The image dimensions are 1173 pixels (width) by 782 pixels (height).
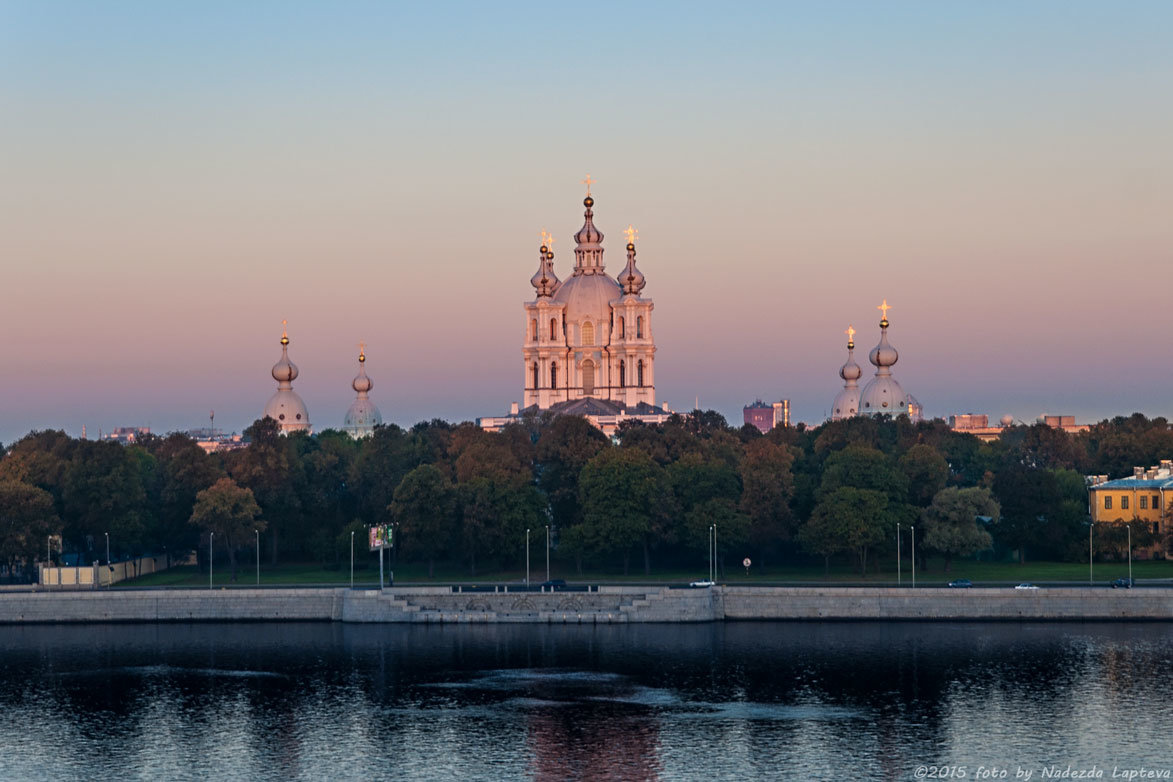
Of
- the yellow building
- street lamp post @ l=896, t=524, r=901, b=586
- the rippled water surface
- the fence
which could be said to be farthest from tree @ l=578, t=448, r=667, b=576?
the fence

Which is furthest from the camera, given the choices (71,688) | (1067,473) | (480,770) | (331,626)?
(1067,473)

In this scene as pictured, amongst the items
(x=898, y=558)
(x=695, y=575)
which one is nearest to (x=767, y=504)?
(x=695, y=575)

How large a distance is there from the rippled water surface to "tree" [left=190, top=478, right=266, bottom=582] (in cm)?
2097

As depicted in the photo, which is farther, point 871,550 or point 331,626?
point 871,550

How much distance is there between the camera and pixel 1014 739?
267ft

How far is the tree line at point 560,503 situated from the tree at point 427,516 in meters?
0.16

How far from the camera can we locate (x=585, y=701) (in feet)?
299

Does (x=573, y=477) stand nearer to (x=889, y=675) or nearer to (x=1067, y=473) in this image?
(x=1067, y=473)

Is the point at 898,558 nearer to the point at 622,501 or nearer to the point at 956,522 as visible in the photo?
the point at 956,522

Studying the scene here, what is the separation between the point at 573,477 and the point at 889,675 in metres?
55.4

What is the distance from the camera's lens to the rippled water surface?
79062mm

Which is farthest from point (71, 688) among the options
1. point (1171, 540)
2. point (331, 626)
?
point (1171, 540)

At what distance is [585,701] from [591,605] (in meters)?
28.8

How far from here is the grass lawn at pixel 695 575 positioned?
130000mm
